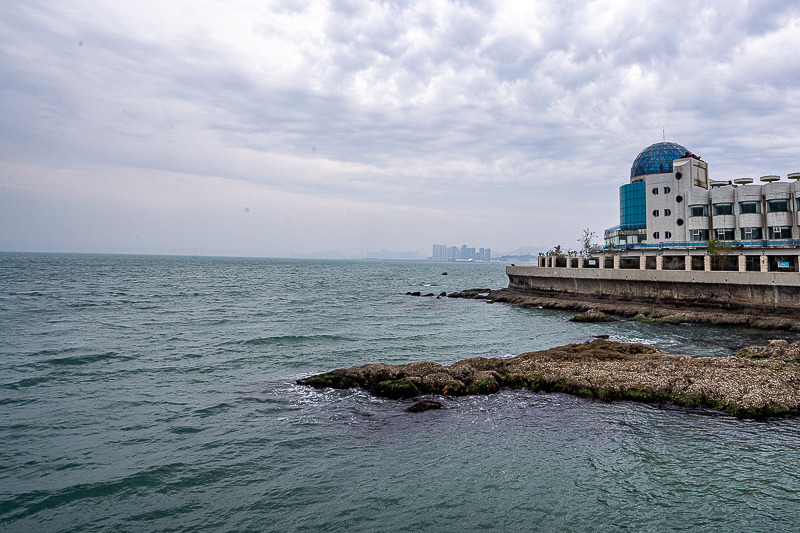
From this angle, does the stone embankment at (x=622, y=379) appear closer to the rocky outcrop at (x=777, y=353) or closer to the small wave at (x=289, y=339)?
the rocky outcrop at (x=777, y=353)

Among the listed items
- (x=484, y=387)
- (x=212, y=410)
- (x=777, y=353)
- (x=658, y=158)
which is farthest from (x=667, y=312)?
(x=212, y=410)

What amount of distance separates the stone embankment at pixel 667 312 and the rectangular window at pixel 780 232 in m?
22.3

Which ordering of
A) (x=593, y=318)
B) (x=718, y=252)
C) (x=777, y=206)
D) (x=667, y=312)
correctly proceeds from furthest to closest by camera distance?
1. (x=777, y=206)
2. (x=718, y=252)
3. (x=593, y=318)
4. (x=667, y=312)

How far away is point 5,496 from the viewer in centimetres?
1205

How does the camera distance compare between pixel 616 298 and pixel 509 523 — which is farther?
pixel 616 298

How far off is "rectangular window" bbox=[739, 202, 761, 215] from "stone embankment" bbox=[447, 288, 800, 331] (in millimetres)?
22723

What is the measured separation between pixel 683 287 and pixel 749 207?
860 inches

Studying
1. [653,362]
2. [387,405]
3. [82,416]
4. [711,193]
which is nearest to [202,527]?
[387,405]

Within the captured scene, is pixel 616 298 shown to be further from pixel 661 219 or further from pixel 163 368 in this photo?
pixel 163 368

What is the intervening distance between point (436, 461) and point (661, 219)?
213 ft

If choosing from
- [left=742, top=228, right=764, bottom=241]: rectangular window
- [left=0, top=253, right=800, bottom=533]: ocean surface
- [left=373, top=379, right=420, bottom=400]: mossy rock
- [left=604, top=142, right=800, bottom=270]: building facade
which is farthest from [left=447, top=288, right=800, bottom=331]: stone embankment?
[left=373, top=379, right=420, bottom=400]: mossy rock

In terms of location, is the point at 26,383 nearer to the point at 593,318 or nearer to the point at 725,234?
the point at 593,318

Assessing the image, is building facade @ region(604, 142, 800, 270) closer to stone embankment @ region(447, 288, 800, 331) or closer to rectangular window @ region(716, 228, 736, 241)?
rectangular window @ region(716, 228, 736, 241)

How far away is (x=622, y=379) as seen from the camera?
784 inches
